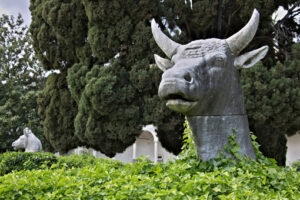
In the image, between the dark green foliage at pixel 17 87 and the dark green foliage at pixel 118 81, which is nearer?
the dark green foliage at pixel 118 81

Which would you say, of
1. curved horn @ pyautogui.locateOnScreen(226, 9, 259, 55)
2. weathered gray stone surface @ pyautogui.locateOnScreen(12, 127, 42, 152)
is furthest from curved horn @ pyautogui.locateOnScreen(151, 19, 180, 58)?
weathered gray stone surface @ pyautogui.locateOnScreen(12, 127, 42, 152)

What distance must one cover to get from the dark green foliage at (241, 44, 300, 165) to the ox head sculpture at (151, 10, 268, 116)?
519 centimetres

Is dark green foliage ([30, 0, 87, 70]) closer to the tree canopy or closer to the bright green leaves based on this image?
the tree canopy

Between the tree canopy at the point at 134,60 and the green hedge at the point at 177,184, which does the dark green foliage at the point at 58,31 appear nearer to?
the tree canopy at the point at 134,60

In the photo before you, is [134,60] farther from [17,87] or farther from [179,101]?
[17,87]

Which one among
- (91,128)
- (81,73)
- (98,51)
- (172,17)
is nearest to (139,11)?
(172,17)

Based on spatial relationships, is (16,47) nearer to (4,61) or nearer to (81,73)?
(4,61)

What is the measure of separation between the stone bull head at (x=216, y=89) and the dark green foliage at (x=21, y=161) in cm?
674

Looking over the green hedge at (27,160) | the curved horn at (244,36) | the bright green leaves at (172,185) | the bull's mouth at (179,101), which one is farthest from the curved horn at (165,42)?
the green hedge at (27,160)

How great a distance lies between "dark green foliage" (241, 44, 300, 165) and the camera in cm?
735

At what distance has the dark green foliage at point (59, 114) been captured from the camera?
420 inches

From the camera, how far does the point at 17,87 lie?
18.1 m

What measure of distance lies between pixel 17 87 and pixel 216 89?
1815 centimetres

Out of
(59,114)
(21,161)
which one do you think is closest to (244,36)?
(21,161)
